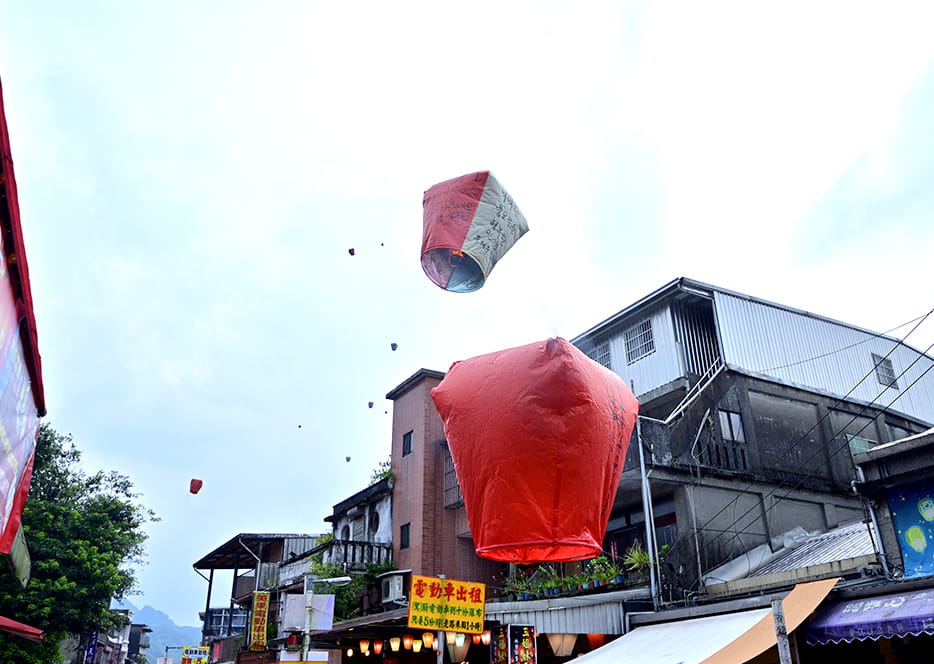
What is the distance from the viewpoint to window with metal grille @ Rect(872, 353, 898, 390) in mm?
19266

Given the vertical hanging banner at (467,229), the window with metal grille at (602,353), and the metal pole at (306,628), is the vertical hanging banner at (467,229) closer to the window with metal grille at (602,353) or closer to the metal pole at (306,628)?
the metal pole at (306,628)

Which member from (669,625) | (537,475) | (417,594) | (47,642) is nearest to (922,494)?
(669,625)

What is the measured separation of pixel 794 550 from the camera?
14398mm

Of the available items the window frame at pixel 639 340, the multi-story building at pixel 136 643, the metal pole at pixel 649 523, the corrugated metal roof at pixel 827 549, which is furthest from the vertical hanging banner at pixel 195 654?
the corrugated metal roof at pixel 827 549

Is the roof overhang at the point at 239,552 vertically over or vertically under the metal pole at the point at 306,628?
over

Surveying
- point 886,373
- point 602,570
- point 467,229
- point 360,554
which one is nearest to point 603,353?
point 602,570

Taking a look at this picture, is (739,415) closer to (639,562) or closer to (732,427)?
(732,427)

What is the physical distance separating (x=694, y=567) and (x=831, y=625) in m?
4.14

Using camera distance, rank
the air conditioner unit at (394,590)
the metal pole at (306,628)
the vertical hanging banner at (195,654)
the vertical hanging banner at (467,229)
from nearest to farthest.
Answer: the vertical hanging banner at (467,229) → the metal pole at (306,628) → the air conditioner unit at (394,590) → the vertical hanging banner at (195,654)

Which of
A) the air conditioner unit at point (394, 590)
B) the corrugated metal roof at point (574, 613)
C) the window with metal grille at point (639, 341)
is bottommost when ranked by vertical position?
the corrugated metal roof at point (574, 613)

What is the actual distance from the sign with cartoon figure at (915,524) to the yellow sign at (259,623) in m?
21.3

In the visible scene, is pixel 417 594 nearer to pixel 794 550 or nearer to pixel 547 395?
pixel 794 550

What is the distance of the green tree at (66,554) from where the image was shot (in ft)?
75.8

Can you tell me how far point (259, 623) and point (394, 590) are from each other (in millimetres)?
7253
